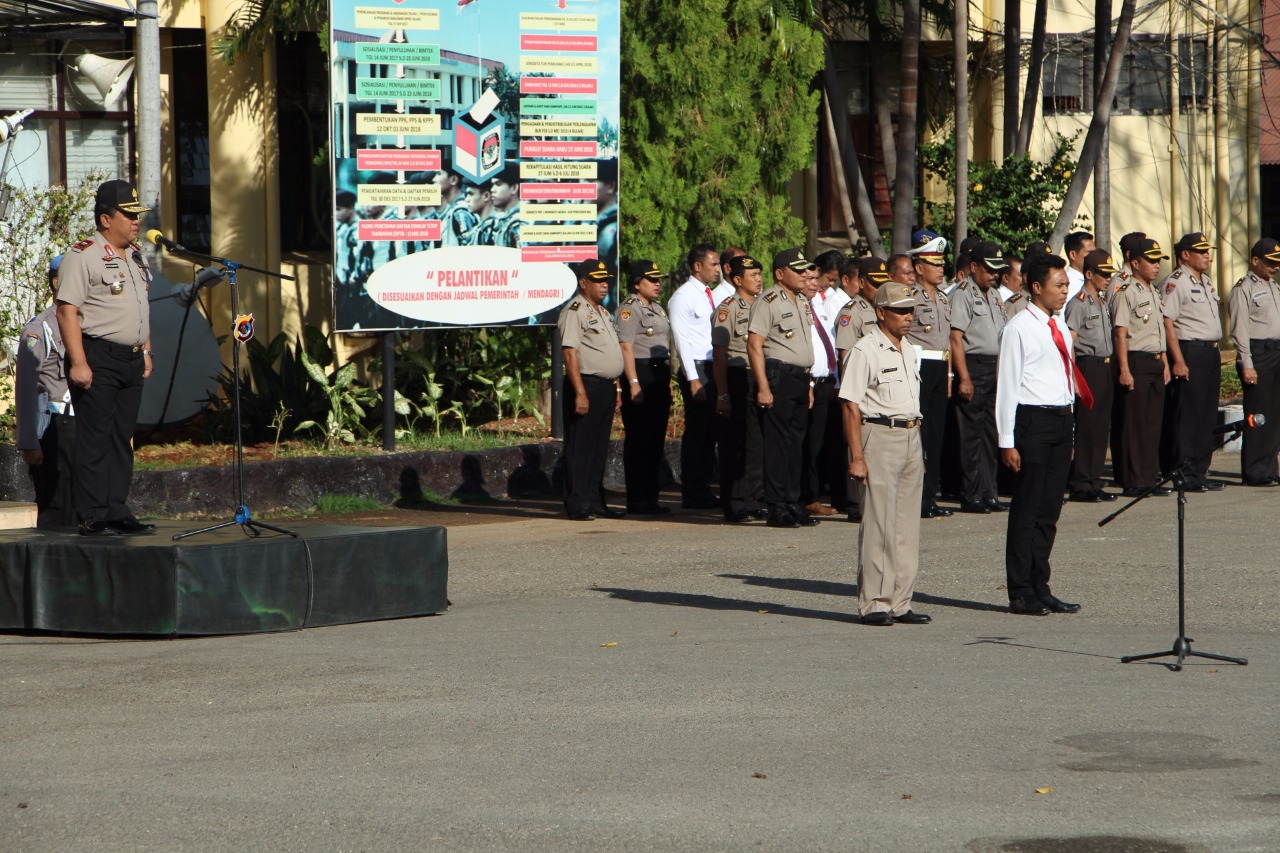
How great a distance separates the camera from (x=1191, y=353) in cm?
1447

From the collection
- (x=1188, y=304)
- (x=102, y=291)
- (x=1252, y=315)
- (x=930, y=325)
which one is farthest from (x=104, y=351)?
(x=1252, y=315)

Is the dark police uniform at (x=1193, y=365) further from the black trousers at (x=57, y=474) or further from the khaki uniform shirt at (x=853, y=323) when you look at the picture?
the black trousers at (x=57, y=474)

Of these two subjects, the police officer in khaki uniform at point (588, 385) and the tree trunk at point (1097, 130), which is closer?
the police officer in khaki uniform at point (588, 385)

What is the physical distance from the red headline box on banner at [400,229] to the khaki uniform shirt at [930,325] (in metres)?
4.14

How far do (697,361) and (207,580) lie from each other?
629 centimetres

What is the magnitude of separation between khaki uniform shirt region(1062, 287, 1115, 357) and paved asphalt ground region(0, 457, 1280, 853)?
351 cm

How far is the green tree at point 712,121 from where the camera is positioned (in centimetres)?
1652

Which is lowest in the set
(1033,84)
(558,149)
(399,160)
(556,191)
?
(556,191)

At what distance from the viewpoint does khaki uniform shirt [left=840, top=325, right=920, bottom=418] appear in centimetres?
905

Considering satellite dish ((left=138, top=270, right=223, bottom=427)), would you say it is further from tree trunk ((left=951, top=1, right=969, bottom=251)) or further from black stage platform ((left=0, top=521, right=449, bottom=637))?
tree trunk ((left=951, top=1, right=969, bottom=251))

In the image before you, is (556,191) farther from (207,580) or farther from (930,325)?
(207,580)

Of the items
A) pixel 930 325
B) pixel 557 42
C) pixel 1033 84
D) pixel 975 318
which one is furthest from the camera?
pixel 1033 84

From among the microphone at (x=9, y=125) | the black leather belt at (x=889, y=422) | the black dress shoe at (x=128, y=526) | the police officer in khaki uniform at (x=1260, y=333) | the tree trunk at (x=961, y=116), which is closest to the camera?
the black leather belt at (x=889, y=422)

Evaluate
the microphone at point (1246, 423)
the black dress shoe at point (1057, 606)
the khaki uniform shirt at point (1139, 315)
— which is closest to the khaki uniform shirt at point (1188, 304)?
the khaki uniform shirt at point (1139, 315)
